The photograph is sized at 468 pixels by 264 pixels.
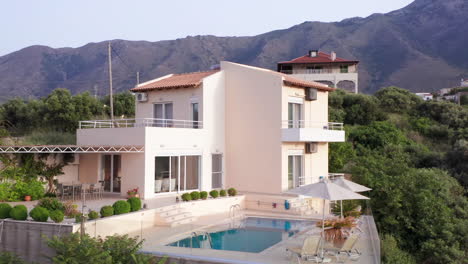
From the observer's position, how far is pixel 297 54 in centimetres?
13312

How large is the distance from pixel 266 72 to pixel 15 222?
13776 millimetres

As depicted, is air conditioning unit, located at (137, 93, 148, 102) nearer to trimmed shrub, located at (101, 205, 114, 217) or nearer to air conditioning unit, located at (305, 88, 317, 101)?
air conditioning unit, located at (305, 88, 317, 101)

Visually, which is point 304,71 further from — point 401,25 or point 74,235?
point 401,25

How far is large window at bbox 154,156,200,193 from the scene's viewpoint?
21125mm

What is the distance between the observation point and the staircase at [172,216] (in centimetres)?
1724

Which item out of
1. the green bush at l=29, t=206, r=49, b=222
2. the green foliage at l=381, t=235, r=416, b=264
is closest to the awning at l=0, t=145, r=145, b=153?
the green bush at l=29, t=206, r=49, b=222

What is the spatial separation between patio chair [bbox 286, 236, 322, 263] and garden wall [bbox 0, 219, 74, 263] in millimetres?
6965

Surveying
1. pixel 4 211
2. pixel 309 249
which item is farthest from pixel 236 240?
pixel 4 211

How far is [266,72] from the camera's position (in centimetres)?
2311

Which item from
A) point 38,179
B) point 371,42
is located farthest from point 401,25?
point 38,179

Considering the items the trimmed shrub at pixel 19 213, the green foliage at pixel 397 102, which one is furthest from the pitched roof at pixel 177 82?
the green foliage at pixel 397 102

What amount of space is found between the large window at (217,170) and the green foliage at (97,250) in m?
11.1

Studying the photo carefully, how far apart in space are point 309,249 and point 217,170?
12.6 metres

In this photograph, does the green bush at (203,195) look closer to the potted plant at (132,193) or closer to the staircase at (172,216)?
the staircase at (172,216)
